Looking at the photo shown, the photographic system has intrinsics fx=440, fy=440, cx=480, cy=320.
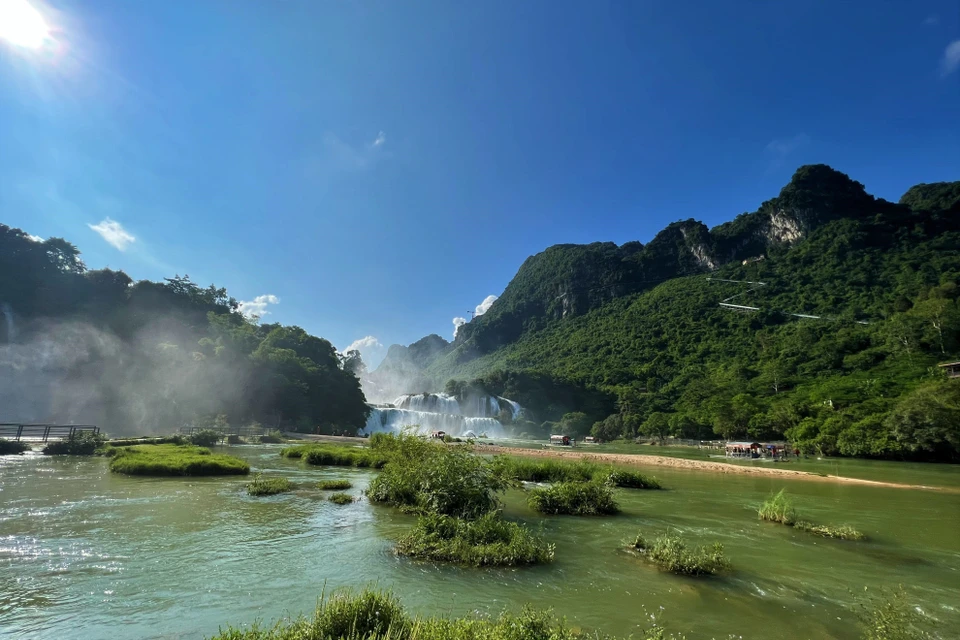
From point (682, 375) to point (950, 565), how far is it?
8720 centimetres

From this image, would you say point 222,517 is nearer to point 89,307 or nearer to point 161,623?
point 161,623

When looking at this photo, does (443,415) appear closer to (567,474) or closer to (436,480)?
(567,474)

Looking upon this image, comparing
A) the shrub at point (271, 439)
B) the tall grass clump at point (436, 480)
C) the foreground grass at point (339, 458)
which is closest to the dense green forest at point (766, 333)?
the tall grass clump at point (436, 480)

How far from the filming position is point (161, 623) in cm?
627

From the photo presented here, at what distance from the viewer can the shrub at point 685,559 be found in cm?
885

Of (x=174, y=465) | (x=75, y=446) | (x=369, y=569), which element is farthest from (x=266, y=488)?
(x=75, y=446)

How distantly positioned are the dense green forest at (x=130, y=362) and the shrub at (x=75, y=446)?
31.2 meters

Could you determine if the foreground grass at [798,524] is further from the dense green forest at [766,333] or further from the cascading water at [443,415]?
the cascading water at [443,415]

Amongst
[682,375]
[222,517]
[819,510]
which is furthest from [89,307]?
[682,375]

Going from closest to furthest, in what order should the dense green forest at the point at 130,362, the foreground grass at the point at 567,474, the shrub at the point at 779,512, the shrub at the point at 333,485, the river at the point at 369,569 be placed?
the river at the point at 369,569, the shrub at the point at 779,512, the shrub at the point at 333,485, the foreground grass at the point at 567,474, the dense green forest at the point at 130,362

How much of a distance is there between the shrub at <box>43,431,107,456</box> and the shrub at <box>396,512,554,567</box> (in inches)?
1156

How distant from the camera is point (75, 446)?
27594 mm

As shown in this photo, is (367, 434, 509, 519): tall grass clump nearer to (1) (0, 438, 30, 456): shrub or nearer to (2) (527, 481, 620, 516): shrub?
(2) (527, 481, 620, 516): shrub

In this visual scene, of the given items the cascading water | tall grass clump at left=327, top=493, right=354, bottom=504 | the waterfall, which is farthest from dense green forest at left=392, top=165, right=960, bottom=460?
the waterfall
